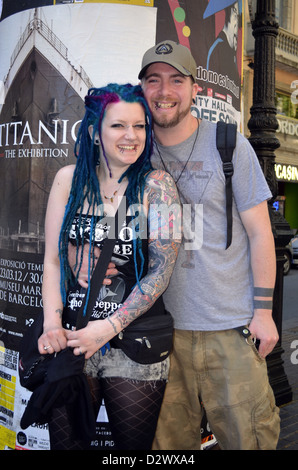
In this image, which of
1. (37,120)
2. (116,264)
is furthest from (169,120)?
(37,120)

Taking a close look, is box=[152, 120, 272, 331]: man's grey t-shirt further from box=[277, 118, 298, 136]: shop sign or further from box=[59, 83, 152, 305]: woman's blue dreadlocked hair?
box=[277, 118, 298, 136]: shop sign

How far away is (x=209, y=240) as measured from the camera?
2.33 meters

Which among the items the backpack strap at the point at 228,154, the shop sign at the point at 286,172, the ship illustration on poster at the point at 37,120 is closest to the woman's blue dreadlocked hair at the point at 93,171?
the backpack strap at the point at 228,154

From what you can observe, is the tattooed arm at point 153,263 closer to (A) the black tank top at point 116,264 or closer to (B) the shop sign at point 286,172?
(A) the black tank top at point 116,264

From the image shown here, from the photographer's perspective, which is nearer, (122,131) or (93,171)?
(122,131)

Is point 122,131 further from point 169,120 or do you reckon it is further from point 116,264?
point 116,264

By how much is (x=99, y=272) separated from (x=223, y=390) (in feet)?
2.74

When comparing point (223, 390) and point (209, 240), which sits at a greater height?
point (209, 240)

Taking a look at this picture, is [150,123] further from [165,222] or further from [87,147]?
[165,222]

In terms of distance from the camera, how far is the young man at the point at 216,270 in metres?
2.30

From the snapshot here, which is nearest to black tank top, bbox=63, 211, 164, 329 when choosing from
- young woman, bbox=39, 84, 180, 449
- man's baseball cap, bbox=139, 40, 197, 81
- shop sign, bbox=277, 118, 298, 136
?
young woman, bbox=39, 84, 180, 449

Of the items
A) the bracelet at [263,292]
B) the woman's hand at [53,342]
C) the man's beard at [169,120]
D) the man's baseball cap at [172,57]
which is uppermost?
the man's baseball cap at [172,57]

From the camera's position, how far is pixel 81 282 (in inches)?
85.1

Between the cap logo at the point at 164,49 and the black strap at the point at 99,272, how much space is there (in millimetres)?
790
